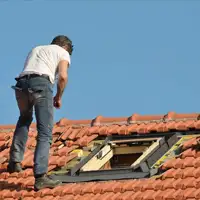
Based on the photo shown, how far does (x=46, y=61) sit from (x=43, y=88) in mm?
325

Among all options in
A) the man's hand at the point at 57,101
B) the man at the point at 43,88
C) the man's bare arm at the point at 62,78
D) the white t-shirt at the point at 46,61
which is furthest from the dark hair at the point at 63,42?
the man's hand at the point at 57,101

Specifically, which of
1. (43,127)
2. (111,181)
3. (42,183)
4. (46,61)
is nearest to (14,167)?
(42,183)

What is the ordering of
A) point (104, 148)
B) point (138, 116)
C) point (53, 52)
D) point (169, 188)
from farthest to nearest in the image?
point (138, 116) < point (104, 148) < point (53, 52) < point (169, 188)

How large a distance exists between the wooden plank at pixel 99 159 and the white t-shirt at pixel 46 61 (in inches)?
47.7

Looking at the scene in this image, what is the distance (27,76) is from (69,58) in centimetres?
52

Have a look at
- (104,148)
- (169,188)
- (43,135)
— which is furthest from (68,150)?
(169,188)

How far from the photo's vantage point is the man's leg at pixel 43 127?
9.81 meters

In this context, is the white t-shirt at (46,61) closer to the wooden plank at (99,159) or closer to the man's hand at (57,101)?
the man's hand at (57,101)

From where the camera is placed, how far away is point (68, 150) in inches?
436

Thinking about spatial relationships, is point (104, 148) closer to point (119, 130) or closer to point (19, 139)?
point (119, 130)

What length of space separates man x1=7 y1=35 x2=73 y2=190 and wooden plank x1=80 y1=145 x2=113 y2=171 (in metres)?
0.61

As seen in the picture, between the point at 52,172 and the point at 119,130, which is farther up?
the point at 119,130

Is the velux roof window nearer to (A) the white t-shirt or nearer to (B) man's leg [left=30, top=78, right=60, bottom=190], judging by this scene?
(B) man's leg [left=30, top=78, right=60, bottom=190]

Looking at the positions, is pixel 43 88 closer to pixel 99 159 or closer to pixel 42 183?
pixel 42 183
